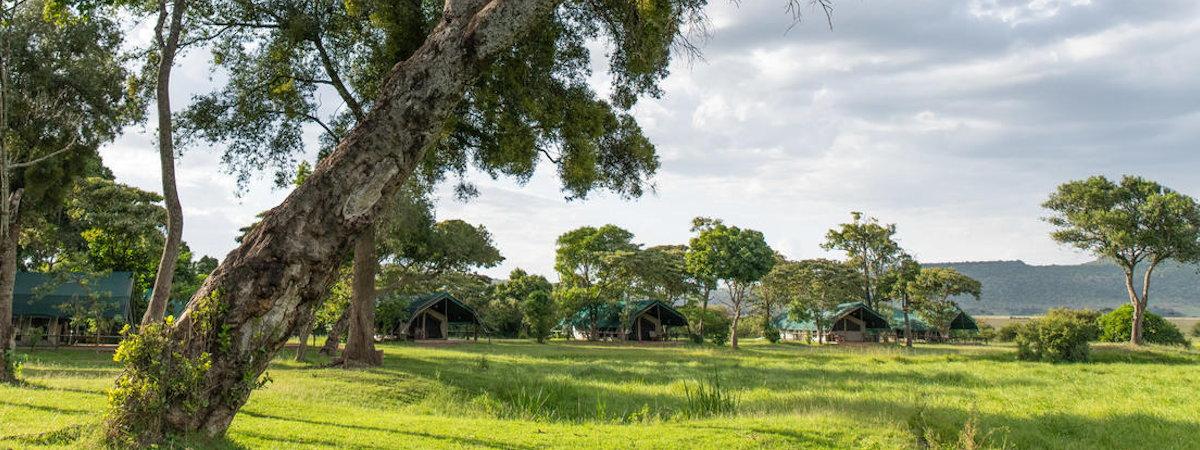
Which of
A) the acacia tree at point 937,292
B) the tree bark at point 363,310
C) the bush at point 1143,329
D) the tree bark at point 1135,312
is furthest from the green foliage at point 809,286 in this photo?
the tree bark at point 363,310

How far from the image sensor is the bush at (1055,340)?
1070 inches

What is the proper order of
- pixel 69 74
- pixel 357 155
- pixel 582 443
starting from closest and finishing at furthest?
pixel 357 155 < pixel 582 443 < pixel 69 74

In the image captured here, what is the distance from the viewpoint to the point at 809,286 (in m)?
51.6

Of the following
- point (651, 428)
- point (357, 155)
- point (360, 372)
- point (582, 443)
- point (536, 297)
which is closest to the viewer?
point (357, 155)

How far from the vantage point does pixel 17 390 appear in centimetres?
998

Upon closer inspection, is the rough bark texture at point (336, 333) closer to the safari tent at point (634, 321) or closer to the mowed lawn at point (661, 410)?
the mowed lawn at point (661, 410)

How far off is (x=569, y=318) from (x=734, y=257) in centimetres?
1463

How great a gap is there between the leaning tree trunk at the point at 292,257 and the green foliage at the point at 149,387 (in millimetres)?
12

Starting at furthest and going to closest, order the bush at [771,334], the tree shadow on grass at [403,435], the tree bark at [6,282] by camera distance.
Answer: the bush at [771,334] → the tree bark at [6,282] → the tree shadow on grass at [403,435]

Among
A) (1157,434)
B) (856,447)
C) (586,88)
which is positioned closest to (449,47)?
(856,447)

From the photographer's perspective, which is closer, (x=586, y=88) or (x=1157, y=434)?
(x=1157, y=434)

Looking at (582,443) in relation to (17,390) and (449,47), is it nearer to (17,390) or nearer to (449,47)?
(449,47)

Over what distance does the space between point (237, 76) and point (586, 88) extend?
9185 millimetres

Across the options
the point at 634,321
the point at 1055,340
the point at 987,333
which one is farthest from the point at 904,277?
the point at 1055,340
